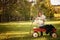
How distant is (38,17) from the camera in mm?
938

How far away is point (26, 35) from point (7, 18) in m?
0.19

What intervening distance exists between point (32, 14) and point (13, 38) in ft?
0.75

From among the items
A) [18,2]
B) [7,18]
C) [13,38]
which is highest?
[18,2]

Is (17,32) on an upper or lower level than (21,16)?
lower

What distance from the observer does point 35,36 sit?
926 mm

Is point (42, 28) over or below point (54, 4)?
below

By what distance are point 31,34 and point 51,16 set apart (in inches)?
8.0

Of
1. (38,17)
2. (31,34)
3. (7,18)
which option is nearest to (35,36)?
(31,34)

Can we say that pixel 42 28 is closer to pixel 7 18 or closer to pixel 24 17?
pixel 24 17

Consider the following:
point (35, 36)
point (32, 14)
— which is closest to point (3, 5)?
point (32, 14)

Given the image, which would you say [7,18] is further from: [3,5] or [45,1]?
[45,1]

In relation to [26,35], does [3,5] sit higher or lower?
higher

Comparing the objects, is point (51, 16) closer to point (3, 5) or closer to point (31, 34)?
point (31, 34)

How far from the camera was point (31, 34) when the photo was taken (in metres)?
0.93
